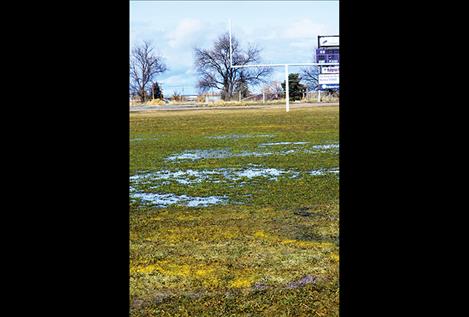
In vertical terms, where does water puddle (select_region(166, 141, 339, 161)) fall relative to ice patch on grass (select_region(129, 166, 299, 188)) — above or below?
above

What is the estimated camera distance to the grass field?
3.71 metres

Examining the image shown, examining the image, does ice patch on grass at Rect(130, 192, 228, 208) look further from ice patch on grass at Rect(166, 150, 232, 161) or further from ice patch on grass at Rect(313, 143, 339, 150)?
ice patch on grass at Rect(313, 143, 339, 150)

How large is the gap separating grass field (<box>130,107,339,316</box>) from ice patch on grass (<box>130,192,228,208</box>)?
11mm

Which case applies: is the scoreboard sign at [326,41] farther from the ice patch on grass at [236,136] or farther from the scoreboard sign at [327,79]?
the ice patch on grass at [236,136]

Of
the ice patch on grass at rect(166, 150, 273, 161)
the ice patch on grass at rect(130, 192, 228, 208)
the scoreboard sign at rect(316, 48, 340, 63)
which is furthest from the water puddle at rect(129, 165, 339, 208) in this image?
the scoreboard sign at rect(316, 48, 340, 63)

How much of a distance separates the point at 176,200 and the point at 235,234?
1883mm

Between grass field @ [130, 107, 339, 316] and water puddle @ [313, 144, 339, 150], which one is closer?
grass field @ [130, 107, 339, 316]
